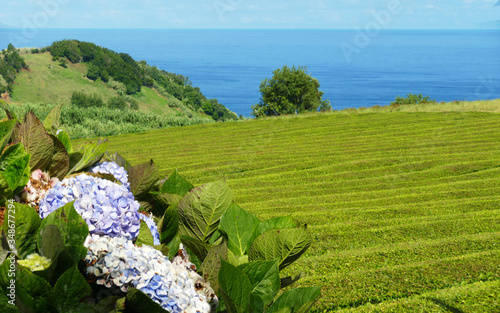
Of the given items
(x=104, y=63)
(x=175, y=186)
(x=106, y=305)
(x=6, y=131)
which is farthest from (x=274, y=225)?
(x=104, y=63)

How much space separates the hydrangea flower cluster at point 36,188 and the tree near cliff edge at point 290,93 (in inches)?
1180

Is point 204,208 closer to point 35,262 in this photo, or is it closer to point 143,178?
point 143,178

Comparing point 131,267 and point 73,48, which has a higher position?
point 73,48

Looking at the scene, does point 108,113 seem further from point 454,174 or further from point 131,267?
point 131,267

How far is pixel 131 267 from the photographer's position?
93 cm

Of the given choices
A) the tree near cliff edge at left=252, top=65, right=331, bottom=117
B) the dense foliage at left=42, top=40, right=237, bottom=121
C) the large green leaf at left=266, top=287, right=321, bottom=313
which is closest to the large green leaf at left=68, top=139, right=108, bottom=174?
the large green leaf at left=266, top=287, right=321, bottom=313

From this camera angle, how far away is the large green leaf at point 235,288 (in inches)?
35.7

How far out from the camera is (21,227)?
0.90m

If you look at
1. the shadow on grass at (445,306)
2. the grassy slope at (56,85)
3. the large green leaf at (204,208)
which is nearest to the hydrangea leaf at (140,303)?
the large green leaf at (204,208)

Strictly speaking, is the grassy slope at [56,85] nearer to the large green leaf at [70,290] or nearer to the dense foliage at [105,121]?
the dense foliage at [105,121]

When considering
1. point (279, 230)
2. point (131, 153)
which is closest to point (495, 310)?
point (279, 230)

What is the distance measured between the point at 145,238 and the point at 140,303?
0.89 ft

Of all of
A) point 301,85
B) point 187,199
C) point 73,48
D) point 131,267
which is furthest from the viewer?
point 73,48

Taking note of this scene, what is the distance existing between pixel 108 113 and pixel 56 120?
1839 centimetres
